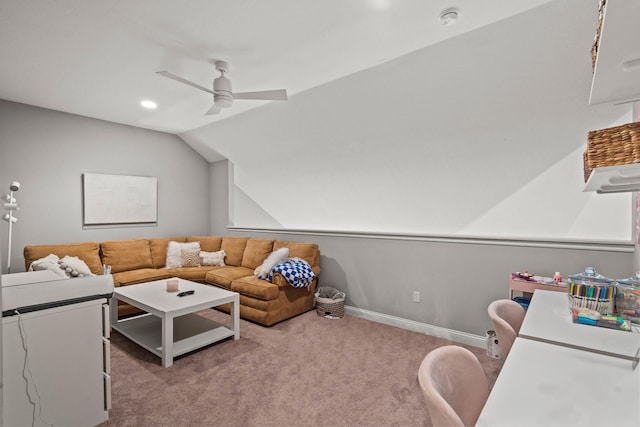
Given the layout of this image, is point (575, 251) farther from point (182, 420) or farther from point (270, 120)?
point (270, 120)

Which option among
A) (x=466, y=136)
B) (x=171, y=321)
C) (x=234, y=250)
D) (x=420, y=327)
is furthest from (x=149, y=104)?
(x=420, y=327)

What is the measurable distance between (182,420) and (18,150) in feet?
13.2

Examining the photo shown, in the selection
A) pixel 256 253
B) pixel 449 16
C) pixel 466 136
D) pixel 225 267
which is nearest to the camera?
pixel 449 16

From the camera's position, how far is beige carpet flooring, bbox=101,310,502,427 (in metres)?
2.00

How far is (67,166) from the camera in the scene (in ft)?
14.1

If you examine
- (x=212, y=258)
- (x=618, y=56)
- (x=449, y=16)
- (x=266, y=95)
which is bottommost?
(x=212, y=258)

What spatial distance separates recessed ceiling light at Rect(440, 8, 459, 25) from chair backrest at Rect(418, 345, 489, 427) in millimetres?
2090

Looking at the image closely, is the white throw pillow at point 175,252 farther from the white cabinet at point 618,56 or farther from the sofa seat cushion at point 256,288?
the white cabinet at point 618,56

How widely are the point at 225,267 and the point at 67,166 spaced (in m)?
2.49

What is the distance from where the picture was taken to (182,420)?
1963 millimetres

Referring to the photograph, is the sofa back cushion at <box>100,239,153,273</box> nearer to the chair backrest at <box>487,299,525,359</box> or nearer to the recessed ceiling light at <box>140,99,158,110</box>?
the recessed ceiling light at <box>140,99,158,110</box>

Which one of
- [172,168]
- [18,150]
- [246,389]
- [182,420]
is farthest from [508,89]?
[18,150]

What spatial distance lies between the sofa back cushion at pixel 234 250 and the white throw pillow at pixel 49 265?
203 centimetres

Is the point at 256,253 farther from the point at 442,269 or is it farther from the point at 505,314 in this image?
the point at 505,314
